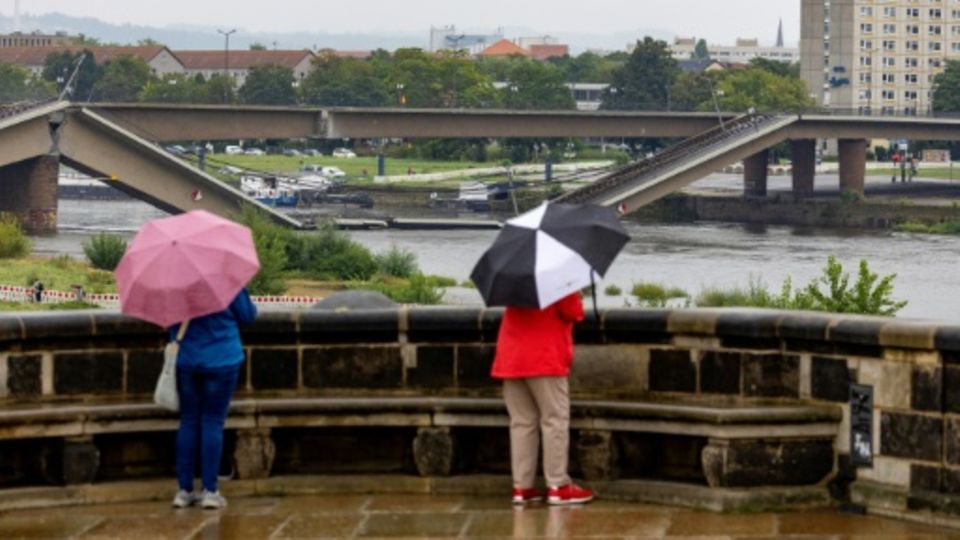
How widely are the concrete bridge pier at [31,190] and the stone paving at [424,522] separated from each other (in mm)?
79876

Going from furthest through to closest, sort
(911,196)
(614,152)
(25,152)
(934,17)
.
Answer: (934,17) → (614,152) → (911,196) → (25,152)

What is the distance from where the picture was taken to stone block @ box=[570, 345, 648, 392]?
12.6 m

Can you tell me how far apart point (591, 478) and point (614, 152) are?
162239 millimetres

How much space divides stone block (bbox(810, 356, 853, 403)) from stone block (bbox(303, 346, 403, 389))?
7.09 ft

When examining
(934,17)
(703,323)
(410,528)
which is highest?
(934,17)

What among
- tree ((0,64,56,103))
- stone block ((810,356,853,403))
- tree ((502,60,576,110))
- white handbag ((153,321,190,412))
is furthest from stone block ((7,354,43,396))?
tree ((502,60,576,110))

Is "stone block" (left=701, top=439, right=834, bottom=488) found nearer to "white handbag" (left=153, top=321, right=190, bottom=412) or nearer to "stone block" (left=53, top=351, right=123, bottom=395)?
"white handbag" (left=153, top=321, right=190, bottom=412)

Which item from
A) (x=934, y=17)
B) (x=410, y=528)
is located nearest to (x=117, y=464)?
(x=410, y=528)

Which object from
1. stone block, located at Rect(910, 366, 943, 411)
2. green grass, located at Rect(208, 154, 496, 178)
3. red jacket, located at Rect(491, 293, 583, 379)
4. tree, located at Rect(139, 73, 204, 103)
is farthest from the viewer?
tree, located at Rect(139, 73, 204, 103)

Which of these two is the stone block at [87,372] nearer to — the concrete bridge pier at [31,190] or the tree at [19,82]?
the concrete bridge pier at [31,190]

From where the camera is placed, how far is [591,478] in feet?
40.2

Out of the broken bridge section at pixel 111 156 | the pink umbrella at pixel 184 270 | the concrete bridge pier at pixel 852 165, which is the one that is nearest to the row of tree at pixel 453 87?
the concrete bridge pier at pixel 852 165

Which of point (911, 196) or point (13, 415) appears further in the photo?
point (911, 196)

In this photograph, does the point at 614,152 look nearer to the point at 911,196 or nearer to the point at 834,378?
the point at 911,196
